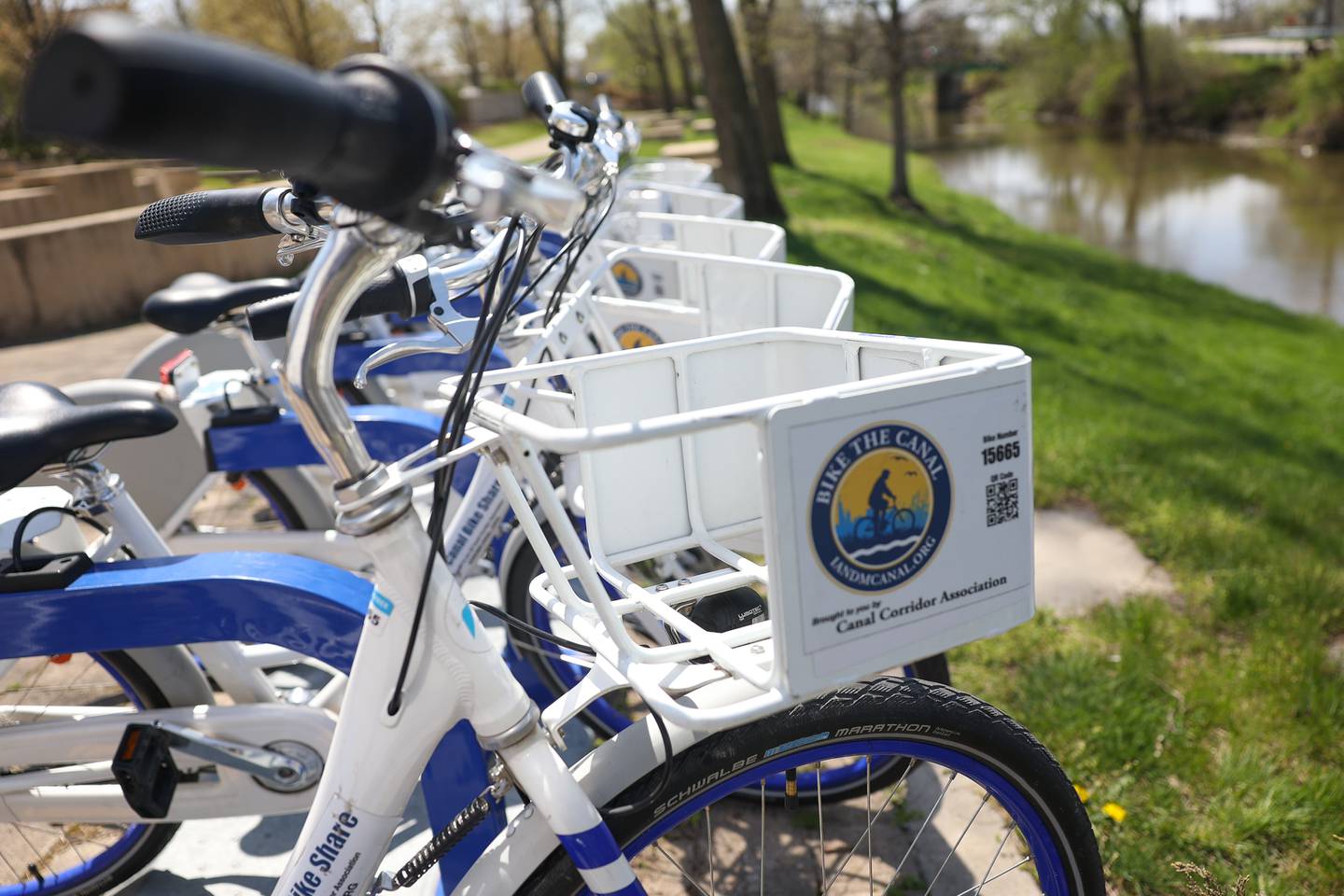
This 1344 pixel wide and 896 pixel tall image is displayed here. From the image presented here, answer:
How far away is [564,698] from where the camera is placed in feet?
4.75

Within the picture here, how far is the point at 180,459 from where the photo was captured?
3047mm

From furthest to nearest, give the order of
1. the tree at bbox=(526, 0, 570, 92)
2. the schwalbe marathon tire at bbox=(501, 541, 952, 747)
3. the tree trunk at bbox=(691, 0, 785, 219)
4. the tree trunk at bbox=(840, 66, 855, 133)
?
the tree trunk at bbox=(840, 66, 855, 133) < the tree at bbox=(526, 0, 570, 92) < the tree trunk at bbox=(691, 0, 785, 219) < the schwalbe marathon tire at bbox=(501, 541, 952, 747)

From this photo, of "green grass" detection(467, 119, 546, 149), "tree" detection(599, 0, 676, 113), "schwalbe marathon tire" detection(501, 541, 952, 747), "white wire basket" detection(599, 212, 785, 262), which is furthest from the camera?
"tree" detection(599, 0, 676, 113)

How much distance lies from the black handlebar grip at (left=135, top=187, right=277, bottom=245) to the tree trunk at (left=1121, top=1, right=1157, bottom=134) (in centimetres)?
3598

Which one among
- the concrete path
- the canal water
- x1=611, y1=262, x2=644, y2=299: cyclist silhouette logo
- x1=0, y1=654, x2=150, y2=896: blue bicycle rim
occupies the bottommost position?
the canal water

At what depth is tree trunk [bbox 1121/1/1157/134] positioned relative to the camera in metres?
32.0

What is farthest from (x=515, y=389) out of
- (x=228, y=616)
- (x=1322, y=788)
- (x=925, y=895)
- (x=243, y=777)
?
(x=1322, y=788)

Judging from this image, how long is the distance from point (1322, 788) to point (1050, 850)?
1181 millimetres

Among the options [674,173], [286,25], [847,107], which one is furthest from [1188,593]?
[847,107]

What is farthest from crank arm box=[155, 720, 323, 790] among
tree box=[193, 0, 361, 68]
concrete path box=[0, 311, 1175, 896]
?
tree box=[193, 0, 361, 68]

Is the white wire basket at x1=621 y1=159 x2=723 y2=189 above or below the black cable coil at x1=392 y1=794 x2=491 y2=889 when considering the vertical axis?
above

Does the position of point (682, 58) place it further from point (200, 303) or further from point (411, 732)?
point (411, 732)

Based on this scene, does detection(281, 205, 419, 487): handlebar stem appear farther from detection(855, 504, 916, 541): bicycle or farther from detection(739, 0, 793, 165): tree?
detection(739, 0, 793, 165): tree

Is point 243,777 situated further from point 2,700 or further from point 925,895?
point 925,895
